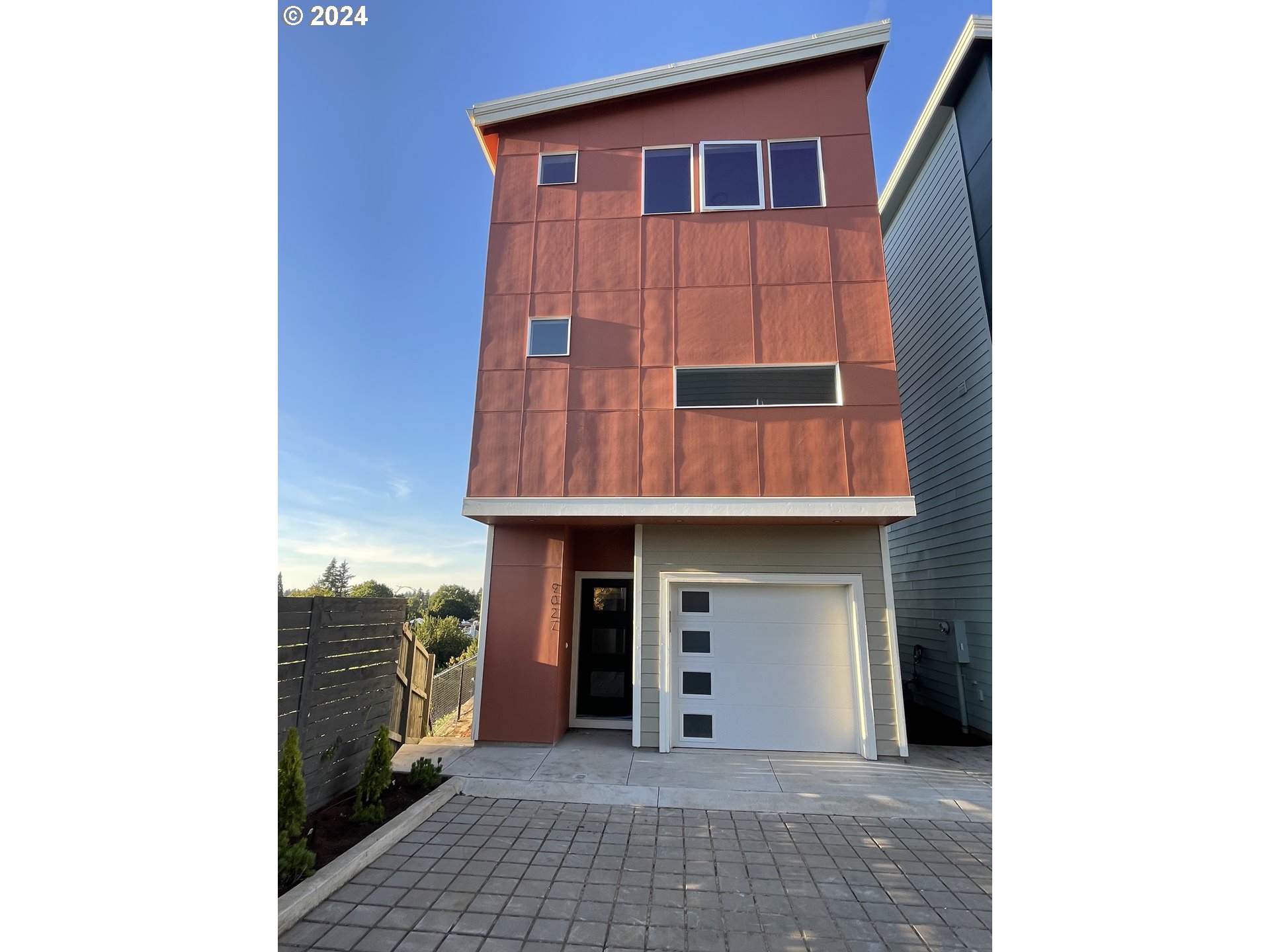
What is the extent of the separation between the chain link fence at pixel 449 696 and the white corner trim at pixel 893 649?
20.0 ft

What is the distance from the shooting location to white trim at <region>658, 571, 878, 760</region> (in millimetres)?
6121

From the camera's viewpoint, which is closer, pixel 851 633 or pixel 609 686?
pixel 851 633

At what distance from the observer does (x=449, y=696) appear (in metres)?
9.45

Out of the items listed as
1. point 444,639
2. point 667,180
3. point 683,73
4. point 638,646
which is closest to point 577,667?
point 638,646

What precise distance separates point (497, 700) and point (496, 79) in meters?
7.48

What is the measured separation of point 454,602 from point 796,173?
2084 centimetres

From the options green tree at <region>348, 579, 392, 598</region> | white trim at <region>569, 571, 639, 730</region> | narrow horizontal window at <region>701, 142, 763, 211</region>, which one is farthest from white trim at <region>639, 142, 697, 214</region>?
green tree at <region>348, 579, 392, 598</region>

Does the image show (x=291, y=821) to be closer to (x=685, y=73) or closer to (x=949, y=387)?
(x=685, y=73)

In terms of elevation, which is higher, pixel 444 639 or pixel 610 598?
pixel 610 598

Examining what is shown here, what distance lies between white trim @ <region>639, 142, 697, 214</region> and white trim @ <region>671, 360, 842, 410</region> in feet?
7.39

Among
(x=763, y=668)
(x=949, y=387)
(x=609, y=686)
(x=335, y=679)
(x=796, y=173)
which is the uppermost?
(x=796, y=173)

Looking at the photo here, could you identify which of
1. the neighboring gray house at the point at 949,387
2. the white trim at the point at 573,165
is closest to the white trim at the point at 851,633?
the neighboring gray house at the point at 949,387

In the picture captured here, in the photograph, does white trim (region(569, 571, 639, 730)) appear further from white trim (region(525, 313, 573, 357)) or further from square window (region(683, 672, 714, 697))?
white trim (region(525, 313, 573, 357))
